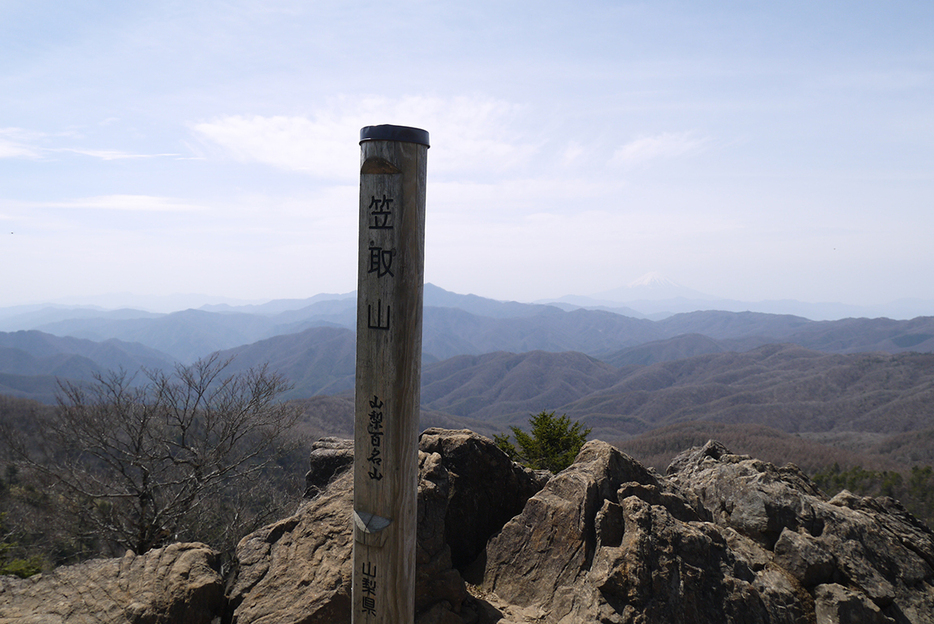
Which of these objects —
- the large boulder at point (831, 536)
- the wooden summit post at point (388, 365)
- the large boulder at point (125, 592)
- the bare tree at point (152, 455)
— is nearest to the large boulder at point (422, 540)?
the large boulder at point (125, 592)

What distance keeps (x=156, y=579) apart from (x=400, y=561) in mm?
3803

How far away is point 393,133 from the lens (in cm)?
412

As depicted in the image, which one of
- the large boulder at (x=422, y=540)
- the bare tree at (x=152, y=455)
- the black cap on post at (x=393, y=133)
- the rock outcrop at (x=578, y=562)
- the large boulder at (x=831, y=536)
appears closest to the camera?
the black cap on post at (x=393, y=133)

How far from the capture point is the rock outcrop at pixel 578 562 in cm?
577

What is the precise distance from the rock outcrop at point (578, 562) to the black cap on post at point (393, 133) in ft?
15.7

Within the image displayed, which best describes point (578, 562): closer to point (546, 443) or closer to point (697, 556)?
point (697, 556)

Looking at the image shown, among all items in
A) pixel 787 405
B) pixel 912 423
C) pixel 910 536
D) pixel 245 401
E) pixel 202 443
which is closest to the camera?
pixel 910 536

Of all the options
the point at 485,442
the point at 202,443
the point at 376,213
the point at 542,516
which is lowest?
the point at 202,443

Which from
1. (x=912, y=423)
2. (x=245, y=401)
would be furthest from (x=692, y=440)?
(x=245, y=401)

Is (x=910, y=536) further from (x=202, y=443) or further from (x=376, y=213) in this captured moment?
(x=202, y=443)

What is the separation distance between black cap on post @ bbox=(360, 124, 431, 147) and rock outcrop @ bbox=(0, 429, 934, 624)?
15.7 feet

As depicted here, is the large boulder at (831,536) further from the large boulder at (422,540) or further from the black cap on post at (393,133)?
the black cap on post at (393,133)

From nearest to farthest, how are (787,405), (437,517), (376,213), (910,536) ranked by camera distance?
1. (376,213)
2. (437,517)
3. (910,536)
4. (787,405)

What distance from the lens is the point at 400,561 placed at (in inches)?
171
